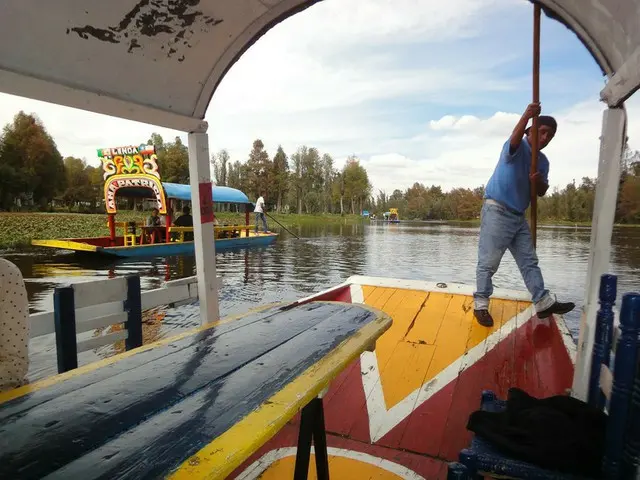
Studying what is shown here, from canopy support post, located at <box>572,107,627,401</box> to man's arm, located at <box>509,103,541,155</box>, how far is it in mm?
873

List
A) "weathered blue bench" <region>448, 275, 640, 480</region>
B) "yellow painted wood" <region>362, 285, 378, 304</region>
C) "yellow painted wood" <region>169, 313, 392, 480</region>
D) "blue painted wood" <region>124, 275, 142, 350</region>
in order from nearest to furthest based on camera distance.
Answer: "yellow painted wood" <region>169, 313, 392, 480</region> → "weathered blue bench" <region>448, 275, 640, 480</region> → "blue painted wood" <region>124, 275, 142, 350</region> → "yellow painted wood" <region>362, 285, 378, 304</region>

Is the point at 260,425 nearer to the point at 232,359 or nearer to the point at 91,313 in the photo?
the point at 232,359

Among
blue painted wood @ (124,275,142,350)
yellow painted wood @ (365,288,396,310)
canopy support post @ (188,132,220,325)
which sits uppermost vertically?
canopy support post @ (188,132,220,325)

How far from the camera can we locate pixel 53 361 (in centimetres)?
510

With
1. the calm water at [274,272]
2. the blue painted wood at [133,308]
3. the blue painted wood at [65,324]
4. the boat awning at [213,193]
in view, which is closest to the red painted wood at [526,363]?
the blue painted wood at [133,308]

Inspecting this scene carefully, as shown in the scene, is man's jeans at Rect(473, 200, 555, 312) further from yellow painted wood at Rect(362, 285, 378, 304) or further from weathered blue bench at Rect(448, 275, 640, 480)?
weathered blue bench at Rect(448, 275, 640, 480)

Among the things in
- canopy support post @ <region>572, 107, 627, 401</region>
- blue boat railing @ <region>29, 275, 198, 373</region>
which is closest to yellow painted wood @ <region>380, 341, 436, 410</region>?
canopy support post @ <region>572, 107, 627, 401</region>

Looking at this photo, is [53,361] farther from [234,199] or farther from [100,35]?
[234,199]

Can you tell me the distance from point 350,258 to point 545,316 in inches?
512

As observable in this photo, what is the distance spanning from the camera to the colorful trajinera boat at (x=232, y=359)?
91cm

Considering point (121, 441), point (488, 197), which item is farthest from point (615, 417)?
point (488, 197)

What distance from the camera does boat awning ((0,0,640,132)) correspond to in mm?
1521

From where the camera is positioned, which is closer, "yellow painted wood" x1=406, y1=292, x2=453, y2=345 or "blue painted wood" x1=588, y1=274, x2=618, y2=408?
"blue painted wood" x1=588, y1=274, x2=618, y2=408

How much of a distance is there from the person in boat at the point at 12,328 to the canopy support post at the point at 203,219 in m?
1.08
